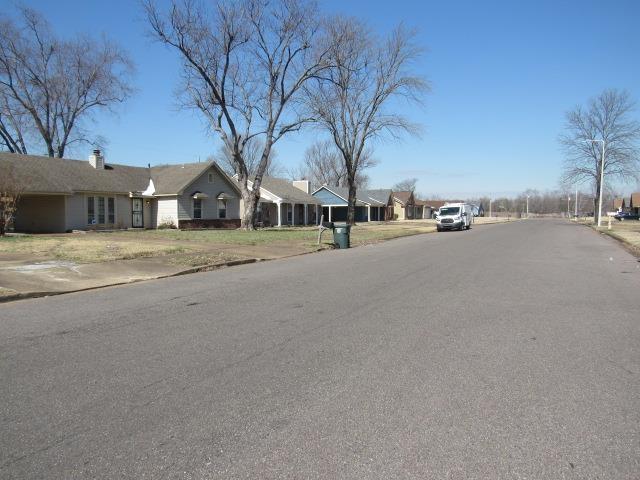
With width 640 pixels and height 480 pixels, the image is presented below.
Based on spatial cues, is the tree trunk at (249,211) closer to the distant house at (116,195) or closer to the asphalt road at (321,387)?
the distant house at (116,195)

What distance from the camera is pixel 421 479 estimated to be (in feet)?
10.7

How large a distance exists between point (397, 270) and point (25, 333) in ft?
29.8

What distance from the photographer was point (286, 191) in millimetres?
50156

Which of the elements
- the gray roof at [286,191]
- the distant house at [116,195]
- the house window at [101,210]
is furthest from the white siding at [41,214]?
the gray roof at [286,191]

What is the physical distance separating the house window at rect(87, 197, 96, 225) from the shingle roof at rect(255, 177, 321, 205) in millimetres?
18005

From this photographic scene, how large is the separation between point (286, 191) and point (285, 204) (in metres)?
1.61

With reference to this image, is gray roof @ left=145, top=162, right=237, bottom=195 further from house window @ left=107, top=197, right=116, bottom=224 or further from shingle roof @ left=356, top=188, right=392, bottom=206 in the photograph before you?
shingle roof @ left=356, top=188, right=392, bottom=206

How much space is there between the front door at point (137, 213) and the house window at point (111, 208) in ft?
5.61

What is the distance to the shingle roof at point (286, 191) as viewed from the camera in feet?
156

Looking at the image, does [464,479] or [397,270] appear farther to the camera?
[397,270]

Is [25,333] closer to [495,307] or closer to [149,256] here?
[495,307]

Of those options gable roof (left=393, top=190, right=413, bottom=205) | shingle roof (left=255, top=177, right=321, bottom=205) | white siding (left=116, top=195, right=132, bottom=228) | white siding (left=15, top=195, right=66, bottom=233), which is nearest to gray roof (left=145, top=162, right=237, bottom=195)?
white siding (left=116, top=195, right=132, bottom=228)

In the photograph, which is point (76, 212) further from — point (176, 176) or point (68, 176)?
point (176, 176)

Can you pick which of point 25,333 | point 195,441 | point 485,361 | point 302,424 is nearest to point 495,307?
point 485,361
